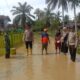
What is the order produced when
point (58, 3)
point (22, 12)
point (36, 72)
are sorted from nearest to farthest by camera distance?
point (36, 72) < point (58, 3) < point (22, 12)

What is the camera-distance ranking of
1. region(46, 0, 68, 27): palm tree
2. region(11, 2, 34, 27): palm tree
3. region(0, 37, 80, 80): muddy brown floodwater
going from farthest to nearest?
region(11, 2, 34, 27): palm tree, region(46, 0, 68, 27): palm tree, region(0, 37, 80, 80): muddy brown floodwater

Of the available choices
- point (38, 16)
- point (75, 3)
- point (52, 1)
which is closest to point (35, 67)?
point (75, 3)

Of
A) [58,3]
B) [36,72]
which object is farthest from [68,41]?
[58,3]

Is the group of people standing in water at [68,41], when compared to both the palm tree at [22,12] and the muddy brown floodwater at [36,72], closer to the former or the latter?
the muddy brown floodwater at [36,72]

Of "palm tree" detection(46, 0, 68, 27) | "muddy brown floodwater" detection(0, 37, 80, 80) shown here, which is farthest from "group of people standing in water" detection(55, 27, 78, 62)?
"palm tree" detection(46, 0, 68, 27)

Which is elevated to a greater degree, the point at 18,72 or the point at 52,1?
the point at 52,1

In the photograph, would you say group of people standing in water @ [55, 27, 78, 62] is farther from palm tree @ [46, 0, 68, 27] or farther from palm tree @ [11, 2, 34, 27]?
palm tree @ [11, 2, 34, 27]

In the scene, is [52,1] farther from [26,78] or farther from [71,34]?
[26,78]

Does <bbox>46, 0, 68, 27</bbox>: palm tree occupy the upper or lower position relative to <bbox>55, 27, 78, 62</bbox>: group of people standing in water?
upper

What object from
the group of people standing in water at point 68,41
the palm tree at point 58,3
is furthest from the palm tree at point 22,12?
the group of people standing in water at point 68,41

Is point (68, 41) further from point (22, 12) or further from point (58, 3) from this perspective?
point (22, 12)

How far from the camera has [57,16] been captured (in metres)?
107

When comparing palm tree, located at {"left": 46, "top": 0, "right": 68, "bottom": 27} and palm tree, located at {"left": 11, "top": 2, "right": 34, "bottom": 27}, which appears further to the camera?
palm tree, located at {"left": 11, "top": 2, "right": 34, "bottom": 27}

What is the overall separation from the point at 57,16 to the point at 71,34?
90.8 meters
